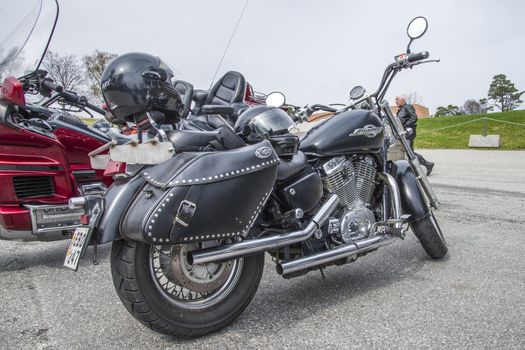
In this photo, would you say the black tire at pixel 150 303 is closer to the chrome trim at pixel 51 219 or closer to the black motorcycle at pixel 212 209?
the black motorcycle at pixel 212 209

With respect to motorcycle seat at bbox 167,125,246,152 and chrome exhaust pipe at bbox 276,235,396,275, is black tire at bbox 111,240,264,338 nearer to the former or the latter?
chrome exhaust pipe at bbox 276,235,396,275

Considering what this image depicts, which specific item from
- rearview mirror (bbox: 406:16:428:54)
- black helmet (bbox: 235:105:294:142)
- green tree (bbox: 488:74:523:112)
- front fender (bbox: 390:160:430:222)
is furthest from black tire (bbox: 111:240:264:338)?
green tree (bbox: 488:74:523:112)

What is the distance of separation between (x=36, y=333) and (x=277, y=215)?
4.73 ft

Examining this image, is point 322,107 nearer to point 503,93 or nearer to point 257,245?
point 257,245

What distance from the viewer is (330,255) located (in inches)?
98.9

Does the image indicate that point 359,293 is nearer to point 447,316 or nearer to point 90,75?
point 447,316

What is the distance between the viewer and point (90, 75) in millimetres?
19531

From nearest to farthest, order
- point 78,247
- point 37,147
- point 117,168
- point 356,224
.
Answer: point 78,247, point 117,168, point 356,224, point 37,147

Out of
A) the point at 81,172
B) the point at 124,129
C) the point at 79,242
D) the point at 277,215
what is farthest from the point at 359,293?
the point at 124,129

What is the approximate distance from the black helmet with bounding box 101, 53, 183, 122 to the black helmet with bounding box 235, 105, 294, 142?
55 centimetres

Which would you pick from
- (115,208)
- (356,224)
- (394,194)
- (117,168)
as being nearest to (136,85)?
(117,168)

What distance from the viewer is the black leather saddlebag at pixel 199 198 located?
1877 millimetres

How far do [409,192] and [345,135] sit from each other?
851mm

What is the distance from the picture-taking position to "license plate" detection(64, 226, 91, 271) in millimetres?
1907
